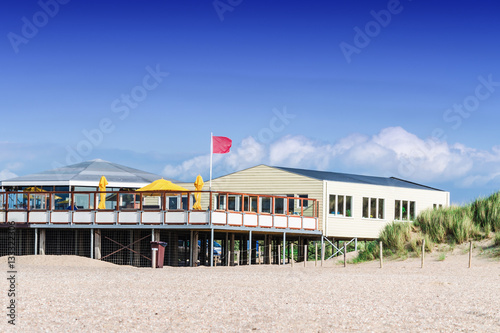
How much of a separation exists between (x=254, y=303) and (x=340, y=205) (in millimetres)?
21623

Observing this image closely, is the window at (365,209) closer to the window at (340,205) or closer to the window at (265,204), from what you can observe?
the window at (340,205)

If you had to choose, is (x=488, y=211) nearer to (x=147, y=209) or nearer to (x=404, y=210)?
(x=404, y=210)

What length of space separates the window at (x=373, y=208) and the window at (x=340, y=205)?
1.13 meters

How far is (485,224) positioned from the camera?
1144 inches

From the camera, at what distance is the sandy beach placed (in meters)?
10.8

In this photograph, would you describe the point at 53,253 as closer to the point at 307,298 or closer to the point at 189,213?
the point at 189,213

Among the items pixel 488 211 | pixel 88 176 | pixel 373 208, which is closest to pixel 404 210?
pixel 373 208

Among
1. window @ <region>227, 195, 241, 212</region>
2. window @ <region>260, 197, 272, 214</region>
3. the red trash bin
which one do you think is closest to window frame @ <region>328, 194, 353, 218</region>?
window @ <region>260, 197, 272, 214</region>

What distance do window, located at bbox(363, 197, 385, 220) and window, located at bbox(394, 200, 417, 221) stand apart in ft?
3.31

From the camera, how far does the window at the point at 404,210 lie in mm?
37312

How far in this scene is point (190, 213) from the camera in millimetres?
27812

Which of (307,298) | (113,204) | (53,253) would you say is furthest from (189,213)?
(307,298)

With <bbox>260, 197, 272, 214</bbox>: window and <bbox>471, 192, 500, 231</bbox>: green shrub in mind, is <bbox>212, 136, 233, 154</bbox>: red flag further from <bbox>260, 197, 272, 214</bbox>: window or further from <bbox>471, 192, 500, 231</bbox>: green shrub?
<bbox>471, 192, 500, 231</bbox>: green shrub

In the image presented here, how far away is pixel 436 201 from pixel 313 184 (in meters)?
9.13
